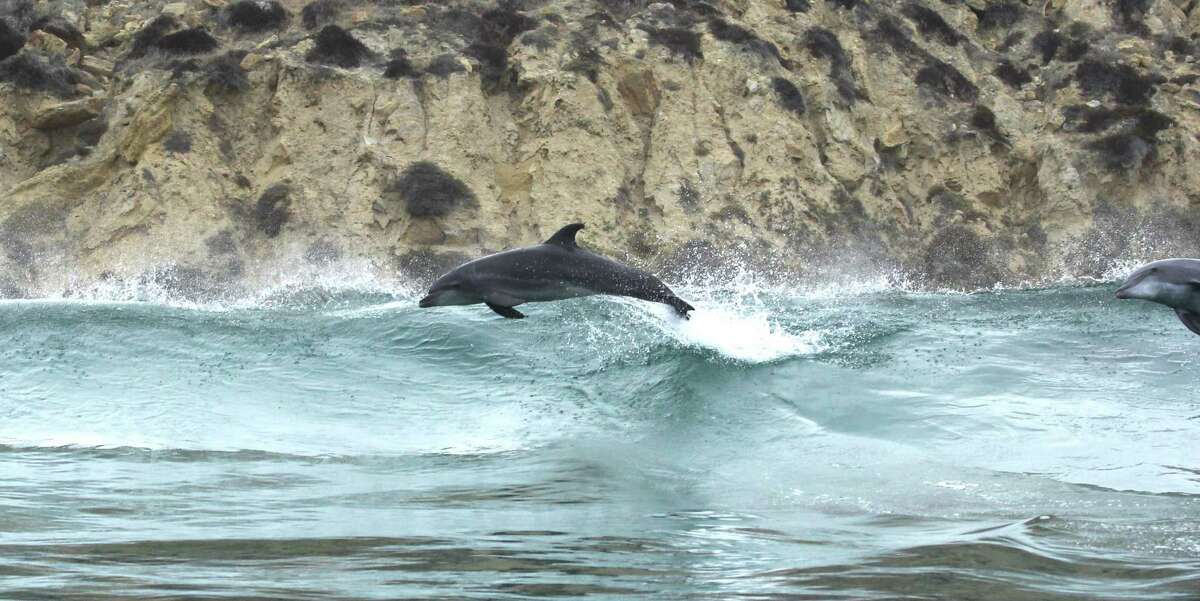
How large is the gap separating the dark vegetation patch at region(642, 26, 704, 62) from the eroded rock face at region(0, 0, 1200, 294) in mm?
51

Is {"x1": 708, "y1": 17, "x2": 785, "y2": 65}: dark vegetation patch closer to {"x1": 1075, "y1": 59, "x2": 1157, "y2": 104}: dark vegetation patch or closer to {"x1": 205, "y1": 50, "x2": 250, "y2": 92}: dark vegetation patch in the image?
{"x1": 1075, "y1": 59, "x2": 1157, "y2": 104}: dark vegetation patch

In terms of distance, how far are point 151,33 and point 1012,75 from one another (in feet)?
62.9

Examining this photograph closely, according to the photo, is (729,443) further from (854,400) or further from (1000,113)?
(1000,113)

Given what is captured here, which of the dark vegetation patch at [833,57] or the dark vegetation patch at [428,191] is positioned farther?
the dark vegetation patch at [833,57]

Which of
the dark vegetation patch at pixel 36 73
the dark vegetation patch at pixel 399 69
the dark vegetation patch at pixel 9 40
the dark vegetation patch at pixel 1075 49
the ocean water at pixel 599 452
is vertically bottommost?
the ocean water at pixel 599 452

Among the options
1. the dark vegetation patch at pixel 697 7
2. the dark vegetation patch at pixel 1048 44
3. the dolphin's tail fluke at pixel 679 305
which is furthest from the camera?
the dark vegetation patch at pixel 1048 44

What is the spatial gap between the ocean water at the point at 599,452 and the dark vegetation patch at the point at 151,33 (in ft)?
28.6

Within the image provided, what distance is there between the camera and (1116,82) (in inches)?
1225

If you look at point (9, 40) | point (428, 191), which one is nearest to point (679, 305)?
point (428, 191)

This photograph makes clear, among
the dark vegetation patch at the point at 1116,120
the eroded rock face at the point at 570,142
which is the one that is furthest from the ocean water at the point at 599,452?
the dark vegetation patch at the point at 1116,120

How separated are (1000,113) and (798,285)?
8.05 metres

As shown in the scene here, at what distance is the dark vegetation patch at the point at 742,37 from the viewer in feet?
95.7

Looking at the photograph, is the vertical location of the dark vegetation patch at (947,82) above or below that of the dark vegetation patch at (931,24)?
below

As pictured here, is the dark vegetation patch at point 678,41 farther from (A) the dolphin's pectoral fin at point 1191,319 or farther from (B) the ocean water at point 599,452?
(A) the dolphin's pectoral fin at point 1191,319
